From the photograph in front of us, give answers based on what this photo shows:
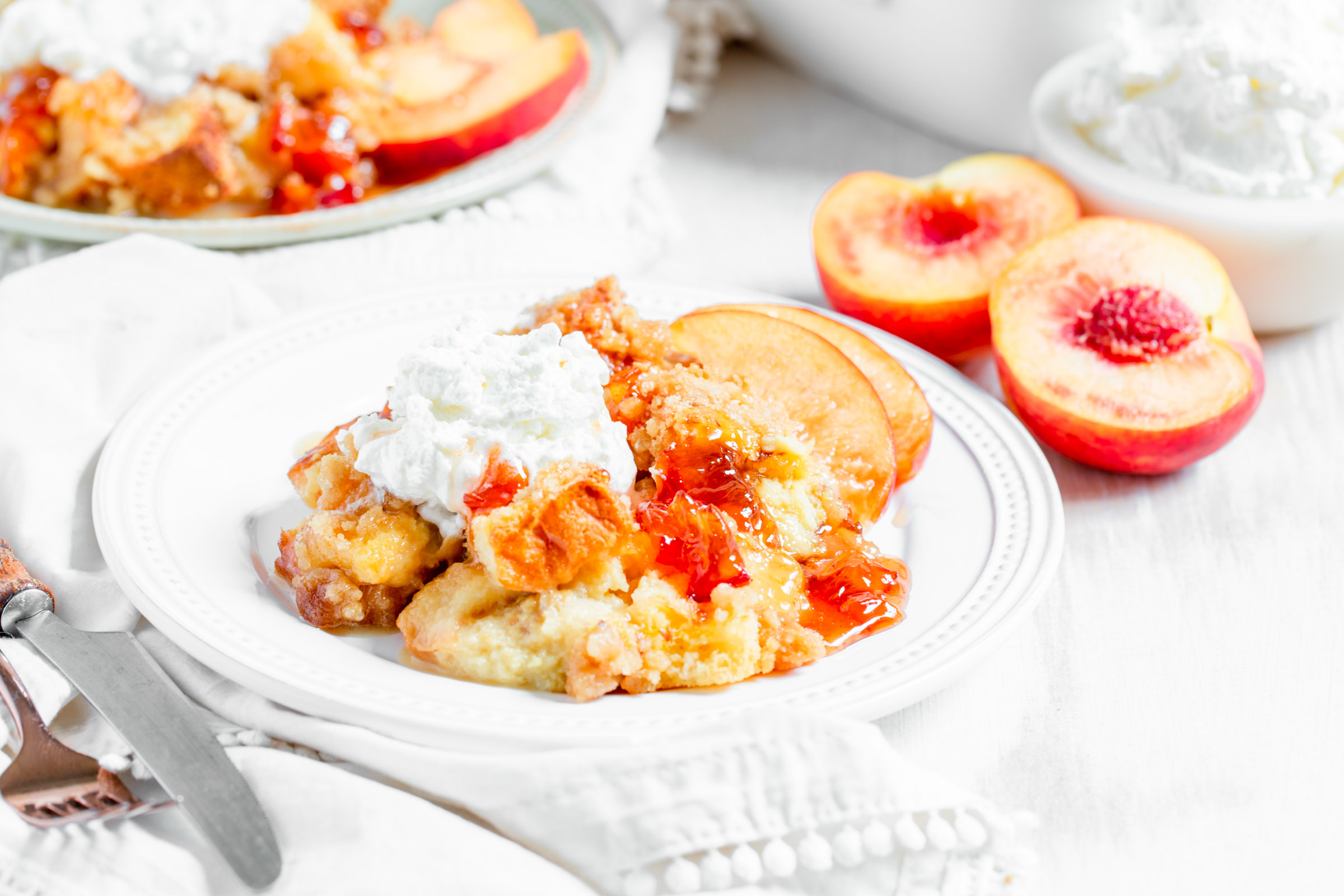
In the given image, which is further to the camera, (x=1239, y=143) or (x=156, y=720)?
(x=1239, y=143)

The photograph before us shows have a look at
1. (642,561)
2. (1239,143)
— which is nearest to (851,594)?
(642,561)

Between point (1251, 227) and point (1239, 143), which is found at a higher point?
point (1239, 143)

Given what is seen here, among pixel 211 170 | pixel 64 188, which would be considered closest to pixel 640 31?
pixel 211 170

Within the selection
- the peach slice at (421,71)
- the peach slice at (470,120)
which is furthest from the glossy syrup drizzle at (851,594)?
the peach slice at (421,71)

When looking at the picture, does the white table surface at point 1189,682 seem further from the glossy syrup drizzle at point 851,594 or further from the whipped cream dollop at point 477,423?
the whipped cream dollop at point 477,423

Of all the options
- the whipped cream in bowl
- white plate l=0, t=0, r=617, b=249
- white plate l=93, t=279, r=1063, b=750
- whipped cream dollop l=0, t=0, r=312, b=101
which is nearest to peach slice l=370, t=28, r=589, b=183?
white plate l=0, t=0, r=617, b=249

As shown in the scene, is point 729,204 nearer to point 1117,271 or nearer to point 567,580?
point 1117,271

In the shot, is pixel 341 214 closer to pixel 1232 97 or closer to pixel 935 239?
pixel 935 239

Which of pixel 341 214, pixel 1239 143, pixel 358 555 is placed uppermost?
pixel 1239 143
